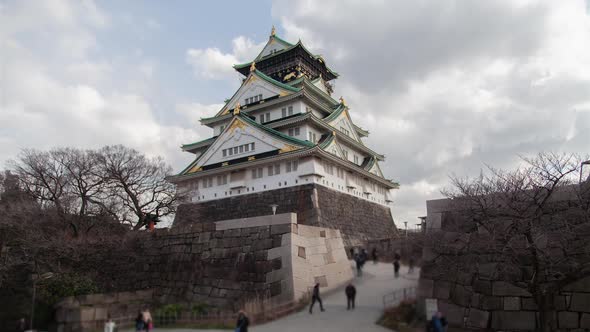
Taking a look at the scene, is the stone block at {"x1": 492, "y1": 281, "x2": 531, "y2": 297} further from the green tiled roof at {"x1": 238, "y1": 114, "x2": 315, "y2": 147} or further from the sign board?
the green tiled roof at {"x1": 238, "y1": 114, "x2": 315, "y2": 147}

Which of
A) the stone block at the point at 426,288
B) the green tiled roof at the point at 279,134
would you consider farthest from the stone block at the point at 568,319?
the green tiled roof at the point at 279,134

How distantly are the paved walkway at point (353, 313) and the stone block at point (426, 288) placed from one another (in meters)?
1.13

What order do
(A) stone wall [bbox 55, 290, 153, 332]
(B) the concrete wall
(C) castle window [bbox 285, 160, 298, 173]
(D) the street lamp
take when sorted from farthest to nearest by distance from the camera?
(C) castle window [bbox 285, 160, 298, 173]
(D) the street lamp
(A) stone wall [bbox 55, 290, 153, 332]
(B) the concrete wall

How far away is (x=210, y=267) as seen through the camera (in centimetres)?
1560

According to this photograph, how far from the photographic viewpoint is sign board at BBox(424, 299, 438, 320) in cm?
952

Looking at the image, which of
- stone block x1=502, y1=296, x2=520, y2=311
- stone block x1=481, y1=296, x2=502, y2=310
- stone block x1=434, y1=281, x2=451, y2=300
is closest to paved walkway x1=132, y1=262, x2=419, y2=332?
stone block x1=434, y1=281, x2=451, y2=300

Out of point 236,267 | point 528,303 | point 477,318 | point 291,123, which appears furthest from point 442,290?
point 291,123

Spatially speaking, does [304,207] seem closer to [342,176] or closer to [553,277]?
[342,176]

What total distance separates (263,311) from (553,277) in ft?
25.4

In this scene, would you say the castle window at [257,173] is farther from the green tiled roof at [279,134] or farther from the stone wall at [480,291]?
the stone wall at [480,291]

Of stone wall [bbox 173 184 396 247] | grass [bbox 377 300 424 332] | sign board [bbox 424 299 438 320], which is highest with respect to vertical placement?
stone wall [bbox 173 184 396 247]

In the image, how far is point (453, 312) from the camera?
33.2 ft

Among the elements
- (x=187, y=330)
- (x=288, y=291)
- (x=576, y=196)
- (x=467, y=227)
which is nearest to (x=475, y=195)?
(x=467, y=227)

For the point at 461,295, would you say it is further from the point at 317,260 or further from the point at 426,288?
the point at 317,260
